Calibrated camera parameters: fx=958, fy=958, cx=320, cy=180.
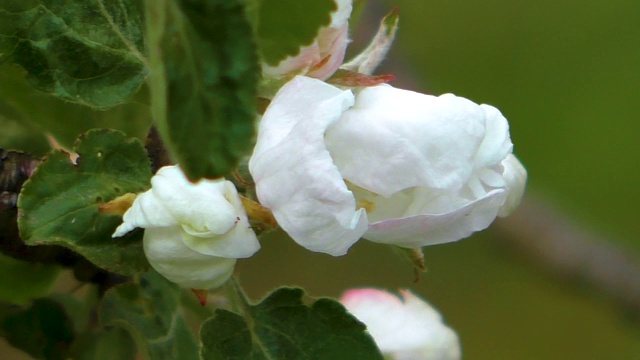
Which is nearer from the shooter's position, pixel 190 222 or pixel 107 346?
pixel 190 222

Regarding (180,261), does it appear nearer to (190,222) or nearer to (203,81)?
(190,222)

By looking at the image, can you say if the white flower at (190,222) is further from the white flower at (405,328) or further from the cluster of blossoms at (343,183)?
the white flower at (405,328)

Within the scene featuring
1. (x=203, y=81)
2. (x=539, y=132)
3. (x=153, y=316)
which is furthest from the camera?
(x=539, y=132)

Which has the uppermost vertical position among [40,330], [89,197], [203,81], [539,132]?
[203,81]

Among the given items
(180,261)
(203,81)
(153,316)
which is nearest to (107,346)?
(153,316)

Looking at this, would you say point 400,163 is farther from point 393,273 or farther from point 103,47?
point 393,273

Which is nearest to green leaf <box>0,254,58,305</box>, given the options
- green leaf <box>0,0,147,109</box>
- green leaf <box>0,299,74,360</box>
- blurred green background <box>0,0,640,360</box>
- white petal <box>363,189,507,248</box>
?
green leaf <box>0,299,74,360</box>

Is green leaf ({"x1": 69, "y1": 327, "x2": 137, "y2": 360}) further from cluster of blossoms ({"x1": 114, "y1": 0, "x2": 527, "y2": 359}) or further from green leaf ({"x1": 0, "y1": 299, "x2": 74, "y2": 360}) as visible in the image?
cluster of blossoms ({"x1": 114, "y1": 0, "x2": 527, "y2": 359})
